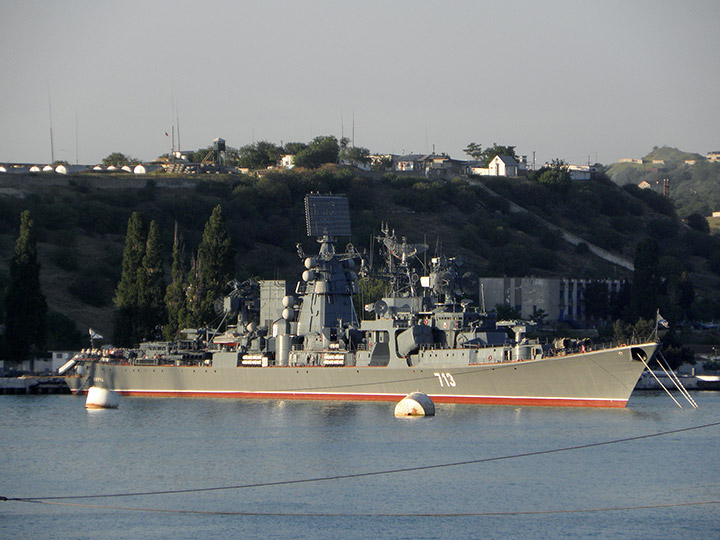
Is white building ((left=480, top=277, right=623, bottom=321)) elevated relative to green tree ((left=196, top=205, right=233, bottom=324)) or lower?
lower

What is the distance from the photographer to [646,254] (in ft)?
246

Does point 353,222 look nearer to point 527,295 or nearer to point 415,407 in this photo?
point 527,295

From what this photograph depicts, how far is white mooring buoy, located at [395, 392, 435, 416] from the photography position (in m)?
44.0

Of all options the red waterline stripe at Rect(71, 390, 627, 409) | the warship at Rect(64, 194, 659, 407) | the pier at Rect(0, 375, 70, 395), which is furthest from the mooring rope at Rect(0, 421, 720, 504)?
the pier at Rect(0, 375, 70, 395)

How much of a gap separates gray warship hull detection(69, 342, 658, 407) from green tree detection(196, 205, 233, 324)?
19.9 ft

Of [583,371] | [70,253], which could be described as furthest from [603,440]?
[70,253]

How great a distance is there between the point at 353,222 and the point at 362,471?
7812cm

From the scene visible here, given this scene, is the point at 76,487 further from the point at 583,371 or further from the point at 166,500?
the point at 583,371

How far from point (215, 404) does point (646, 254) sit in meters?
34.8

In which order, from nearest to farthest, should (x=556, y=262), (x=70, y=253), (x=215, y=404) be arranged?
(x=215, y=404) → (x=70, y=253) → (x=556, y=262)

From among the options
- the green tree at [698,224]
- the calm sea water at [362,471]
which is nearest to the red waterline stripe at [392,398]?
the calm sea water at [362,471]

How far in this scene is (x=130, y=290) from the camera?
64.8 meters

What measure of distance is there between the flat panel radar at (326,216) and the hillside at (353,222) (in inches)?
1087

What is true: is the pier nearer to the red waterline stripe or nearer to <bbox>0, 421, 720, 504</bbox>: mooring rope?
the red waterline stripe
